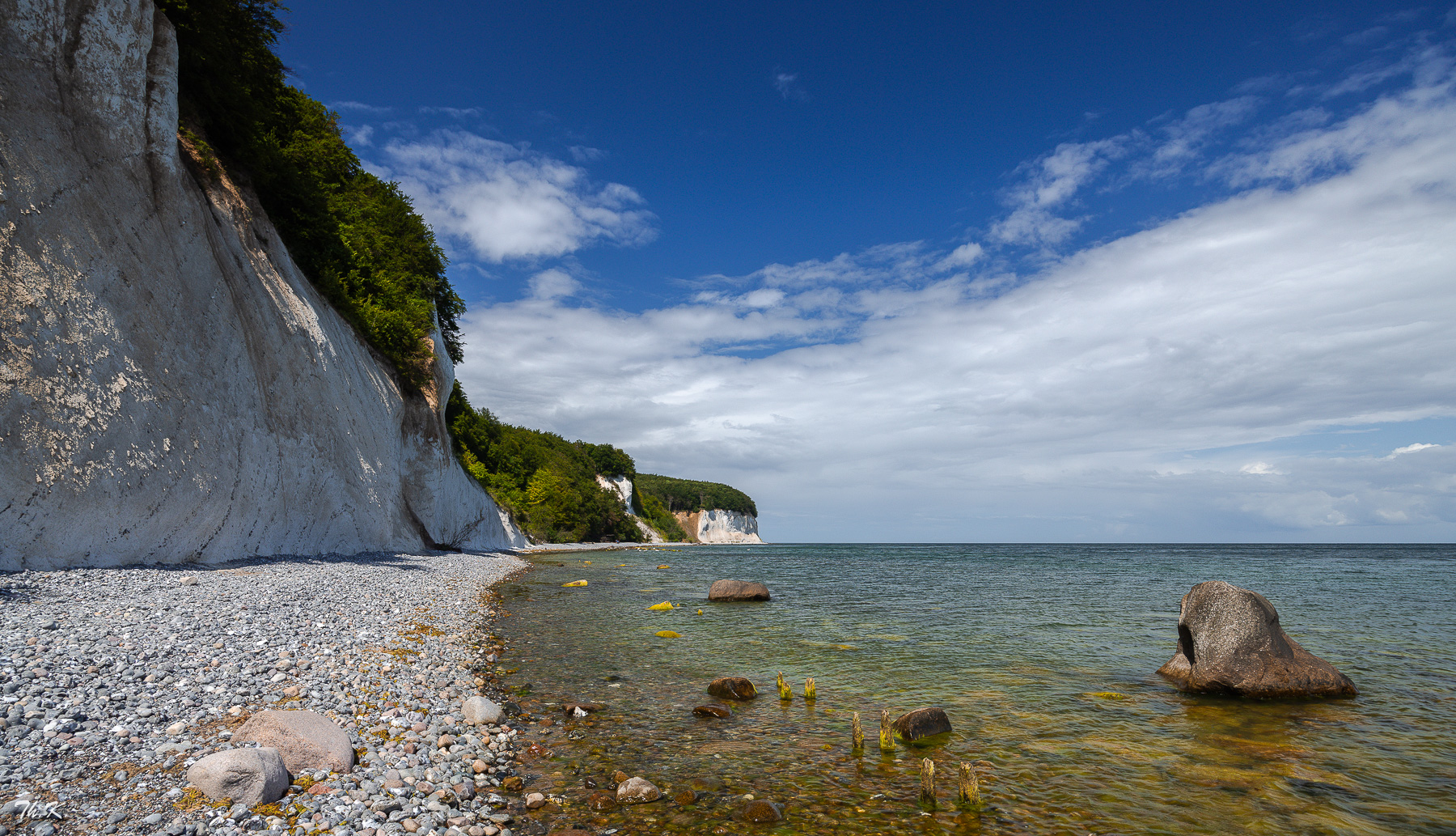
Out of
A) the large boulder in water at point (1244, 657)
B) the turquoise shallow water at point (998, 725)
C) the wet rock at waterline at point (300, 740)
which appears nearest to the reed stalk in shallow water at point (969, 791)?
the turquoise shallow water at point (998, 725)

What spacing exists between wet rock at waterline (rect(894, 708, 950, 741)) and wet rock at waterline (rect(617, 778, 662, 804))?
154 inches

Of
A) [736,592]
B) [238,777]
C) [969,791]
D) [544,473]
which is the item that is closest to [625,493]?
[544,473]

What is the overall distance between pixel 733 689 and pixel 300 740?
21.4 feet

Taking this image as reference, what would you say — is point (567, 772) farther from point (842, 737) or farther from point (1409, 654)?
point (1409, 654)

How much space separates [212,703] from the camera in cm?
687

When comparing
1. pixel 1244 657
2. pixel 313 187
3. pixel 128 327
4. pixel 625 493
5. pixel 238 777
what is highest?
pixel 313 187

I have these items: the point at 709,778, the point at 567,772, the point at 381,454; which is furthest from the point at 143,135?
the point at 709,778

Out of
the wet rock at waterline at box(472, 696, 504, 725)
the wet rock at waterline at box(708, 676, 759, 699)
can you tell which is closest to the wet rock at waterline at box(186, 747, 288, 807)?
the wet rock at waterline at box(472, 696, 504, 725)

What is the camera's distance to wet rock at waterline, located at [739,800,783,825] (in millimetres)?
6395

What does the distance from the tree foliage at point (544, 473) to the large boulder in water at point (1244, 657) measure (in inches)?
1840

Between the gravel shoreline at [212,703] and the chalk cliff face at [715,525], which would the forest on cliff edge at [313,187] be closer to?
the gravel shoreline at [212,703]

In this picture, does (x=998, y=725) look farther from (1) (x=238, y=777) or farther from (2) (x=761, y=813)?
(1) (x=238, y=777)

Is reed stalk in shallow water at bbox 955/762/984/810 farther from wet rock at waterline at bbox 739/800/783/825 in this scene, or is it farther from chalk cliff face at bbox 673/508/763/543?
chalk cliff face at bbox 673/508/763/543

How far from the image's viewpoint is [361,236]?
29.8m
